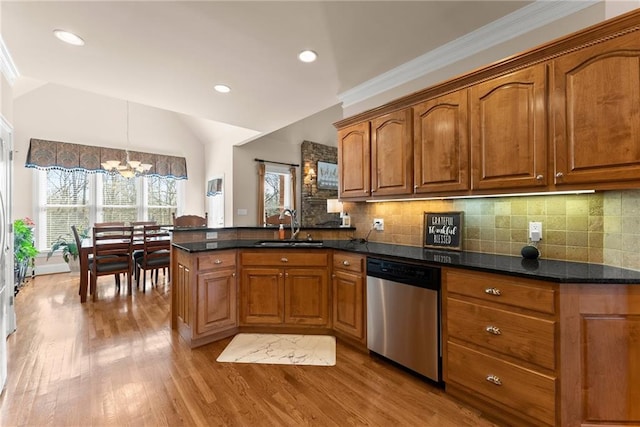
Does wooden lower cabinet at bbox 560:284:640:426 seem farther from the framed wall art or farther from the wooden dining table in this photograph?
the framed wall art

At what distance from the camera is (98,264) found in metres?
3.97

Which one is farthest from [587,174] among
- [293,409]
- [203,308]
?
[203,308]

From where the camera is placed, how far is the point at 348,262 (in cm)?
261

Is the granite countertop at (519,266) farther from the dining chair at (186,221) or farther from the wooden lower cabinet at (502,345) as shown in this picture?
the dining chair at (186,221)

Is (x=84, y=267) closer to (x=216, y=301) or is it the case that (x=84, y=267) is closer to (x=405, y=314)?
(x=216, y=301)

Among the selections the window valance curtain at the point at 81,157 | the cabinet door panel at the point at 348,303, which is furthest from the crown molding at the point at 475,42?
the window valance curtain at the point at 81,157

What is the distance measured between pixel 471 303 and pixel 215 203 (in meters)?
6.11

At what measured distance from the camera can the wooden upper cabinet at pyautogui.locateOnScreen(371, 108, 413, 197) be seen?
98.6 inches

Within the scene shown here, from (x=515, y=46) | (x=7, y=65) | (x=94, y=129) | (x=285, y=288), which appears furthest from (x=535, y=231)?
(x=94, y=129)

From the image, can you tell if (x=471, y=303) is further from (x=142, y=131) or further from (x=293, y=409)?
(x=142, y=131)

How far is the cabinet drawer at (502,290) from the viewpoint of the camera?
150cm

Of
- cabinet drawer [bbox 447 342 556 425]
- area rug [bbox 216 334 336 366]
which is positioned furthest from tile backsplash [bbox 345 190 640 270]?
area rug [bbox 216 334 336 366]

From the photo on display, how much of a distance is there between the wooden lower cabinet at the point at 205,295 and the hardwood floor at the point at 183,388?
149 mm

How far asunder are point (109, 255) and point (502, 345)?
15.6 ft
